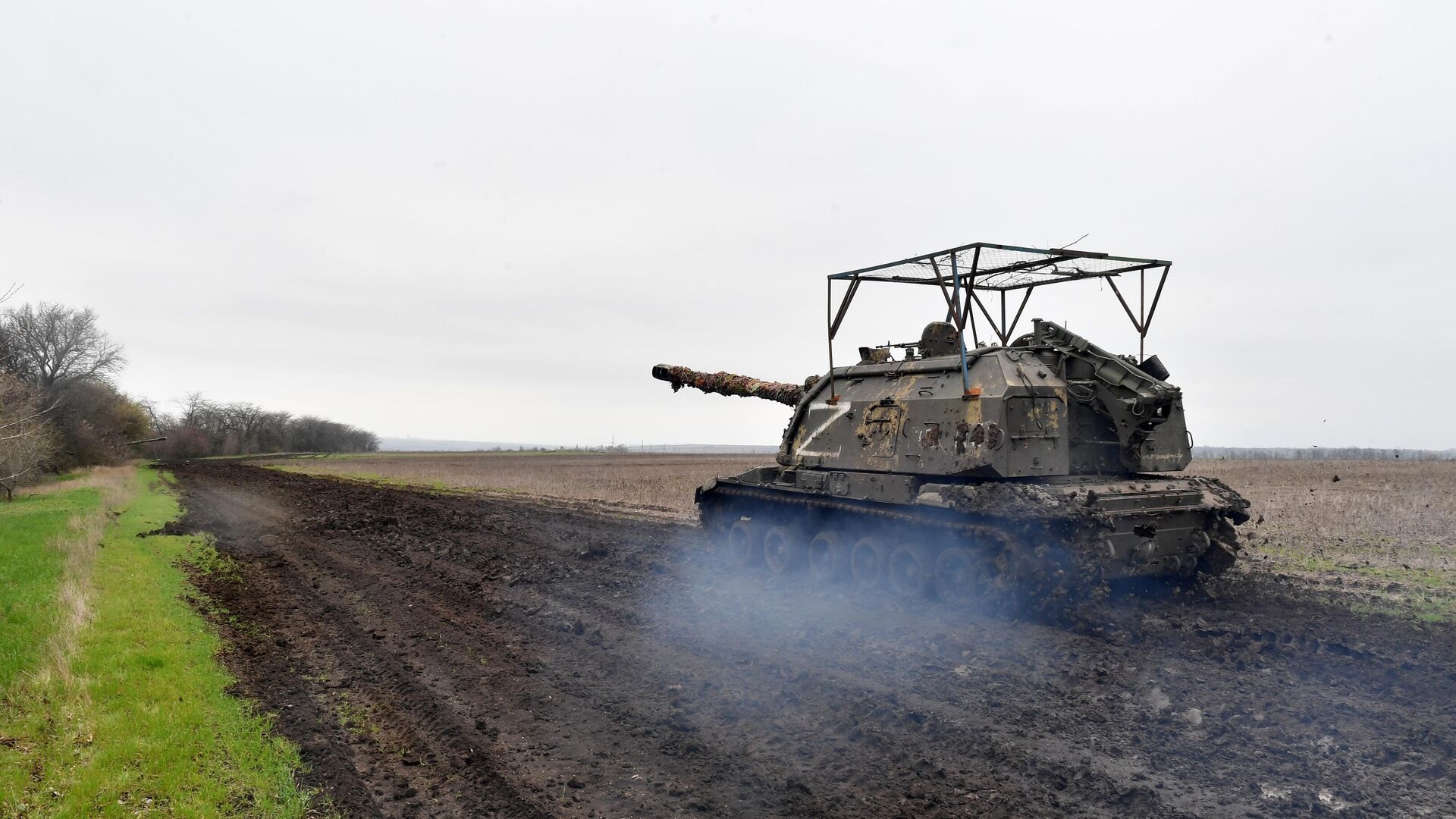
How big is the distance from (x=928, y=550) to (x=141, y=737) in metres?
7.59

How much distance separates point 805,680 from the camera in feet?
23.1

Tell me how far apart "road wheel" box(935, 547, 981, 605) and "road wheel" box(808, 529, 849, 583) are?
181 centimetres

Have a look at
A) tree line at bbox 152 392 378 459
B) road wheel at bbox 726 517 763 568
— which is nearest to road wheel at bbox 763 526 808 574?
road wheel at bbox 726 517 763 568

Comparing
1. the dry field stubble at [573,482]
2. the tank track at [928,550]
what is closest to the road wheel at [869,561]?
the tank track at [928,550]

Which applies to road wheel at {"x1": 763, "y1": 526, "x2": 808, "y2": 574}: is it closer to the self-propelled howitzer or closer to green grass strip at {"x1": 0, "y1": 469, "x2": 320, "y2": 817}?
the self-propelled howitzer

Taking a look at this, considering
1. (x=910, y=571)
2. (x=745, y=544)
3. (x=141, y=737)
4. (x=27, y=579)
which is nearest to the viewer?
(x=141, y=737)

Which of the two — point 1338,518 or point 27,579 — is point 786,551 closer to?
point 27,579

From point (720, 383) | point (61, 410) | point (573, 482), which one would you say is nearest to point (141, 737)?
point (720, 383)

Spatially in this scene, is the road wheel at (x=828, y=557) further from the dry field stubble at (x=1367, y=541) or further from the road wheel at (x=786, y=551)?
the dry field stubble at (x=1367, y=541)

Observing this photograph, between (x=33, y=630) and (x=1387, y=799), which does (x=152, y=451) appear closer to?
(x=33, y=630)

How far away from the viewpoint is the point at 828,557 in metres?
11.7

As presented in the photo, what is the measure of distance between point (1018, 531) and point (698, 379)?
24.1ft

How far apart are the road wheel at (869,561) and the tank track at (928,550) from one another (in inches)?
0.5

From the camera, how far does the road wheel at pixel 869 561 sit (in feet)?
35.3
